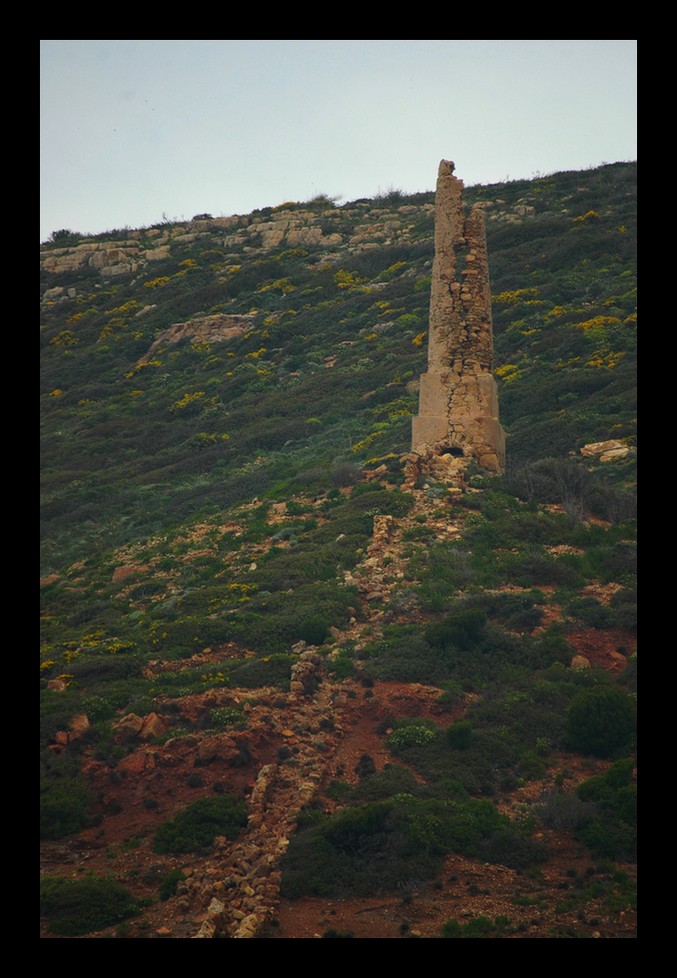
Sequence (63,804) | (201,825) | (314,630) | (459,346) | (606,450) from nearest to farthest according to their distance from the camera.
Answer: (201,825)
(63,804)
(314,630)
(459,346)
(606,450)

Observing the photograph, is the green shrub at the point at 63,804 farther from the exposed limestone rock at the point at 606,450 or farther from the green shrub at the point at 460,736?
the exposed limestone rock at the point at 606,450

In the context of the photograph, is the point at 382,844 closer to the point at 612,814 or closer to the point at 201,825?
the point at 201,825

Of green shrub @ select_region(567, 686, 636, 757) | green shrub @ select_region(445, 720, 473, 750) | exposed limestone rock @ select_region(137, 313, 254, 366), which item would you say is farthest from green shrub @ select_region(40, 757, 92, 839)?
exposed limestone rock @ select_region(137, 313, 254, 366)

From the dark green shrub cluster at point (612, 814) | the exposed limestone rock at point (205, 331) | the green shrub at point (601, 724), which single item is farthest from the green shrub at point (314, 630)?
the exposed limestone rock at point (205, 331)

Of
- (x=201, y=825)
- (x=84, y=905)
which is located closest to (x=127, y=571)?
(x=201, y=825)

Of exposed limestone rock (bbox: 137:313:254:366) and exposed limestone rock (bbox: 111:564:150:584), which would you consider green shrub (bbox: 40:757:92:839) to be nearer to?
exposed limestone rock (bbox: 111:564:150:584)

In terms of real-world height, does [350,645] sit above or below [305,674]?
above

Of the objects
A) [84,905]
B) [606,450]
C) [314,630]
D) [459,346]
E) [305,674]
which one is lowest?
[84,905]
